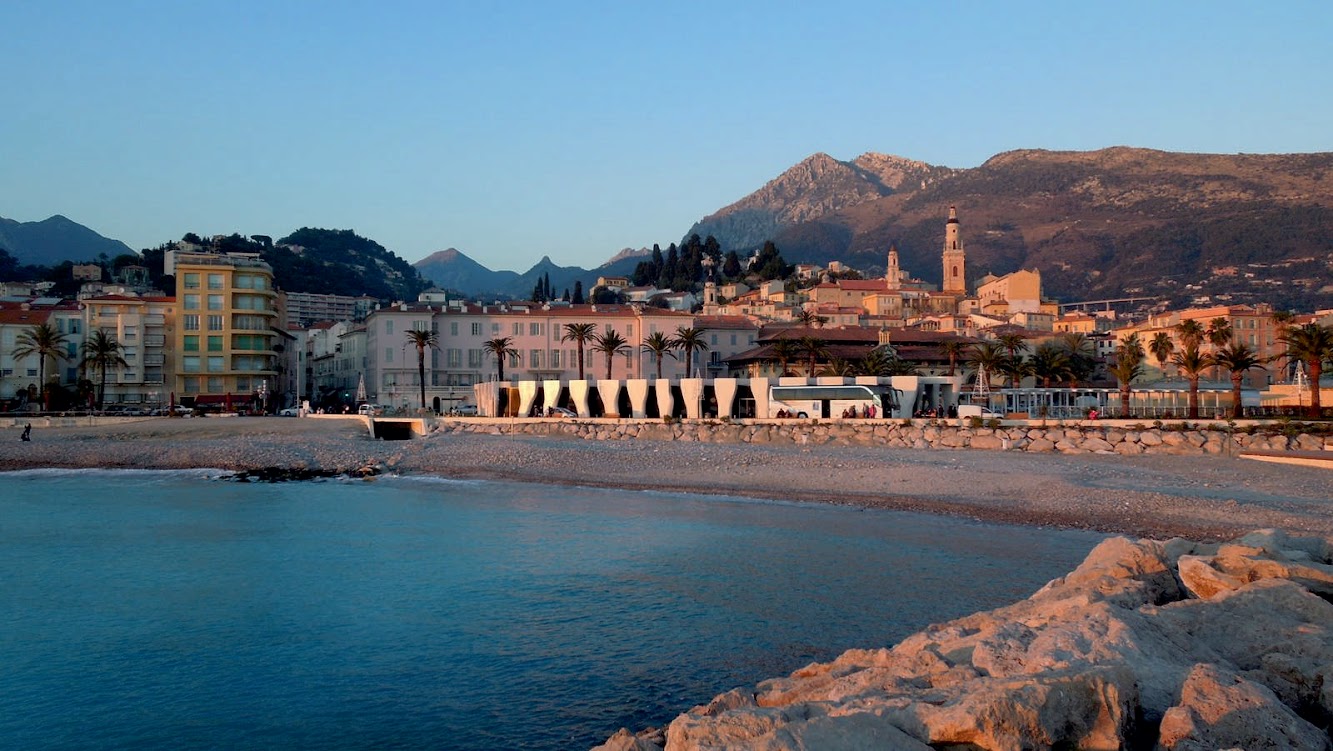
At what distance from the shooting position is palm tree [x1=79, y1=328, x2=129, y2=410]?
6462 centimetres

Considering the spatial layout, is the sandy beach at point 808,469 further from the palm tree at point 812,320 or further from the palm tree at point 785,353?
the palm tree at point 812,320

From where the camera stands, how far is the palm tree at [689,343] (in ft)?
246

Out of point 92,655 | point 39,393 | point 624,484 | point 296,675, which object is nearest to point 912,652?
point 296,675

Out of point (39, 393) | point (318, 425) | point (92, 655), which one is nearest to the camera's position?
point (92, 655)

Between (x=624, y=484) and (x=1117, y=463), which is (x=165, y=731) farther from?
(x=1117, y=463)

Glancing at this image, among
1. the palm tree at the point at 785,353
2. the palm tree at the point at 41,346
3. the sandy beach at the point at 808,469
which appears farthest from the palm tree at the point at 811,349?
the palm tree at the point at 41,346

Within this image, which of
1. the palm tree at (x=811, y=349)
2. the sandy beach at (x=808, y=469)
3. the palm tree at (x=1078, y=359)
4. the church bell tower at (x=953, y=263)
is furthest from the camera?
the church bell tower at (x=953, y=263)

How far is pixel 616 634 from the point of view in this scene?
14156mm

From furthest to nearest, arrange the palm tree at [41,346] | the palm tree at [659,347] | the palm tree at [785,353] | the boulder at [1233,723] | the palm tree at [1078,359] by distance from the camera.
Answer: the palm tree at [659,347] < the palm tree at [785,353] < the palm tree at [1078,359] < the palm tree at [41,346] < the boulder at [1233,723]

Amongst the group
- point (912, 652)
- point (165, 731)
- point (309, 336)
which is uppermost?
point (309, 336)

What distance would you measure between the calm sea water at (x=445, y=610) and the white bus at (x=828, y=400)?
27569 mm

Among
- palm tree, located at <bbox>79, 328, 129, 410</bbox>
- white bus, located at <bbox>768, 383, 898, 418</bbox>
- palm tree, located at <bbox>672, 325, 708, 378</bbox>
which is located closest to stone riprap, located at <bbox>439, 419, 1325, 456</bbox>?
white bus, located at <bbox>768, 383, 898, 418</bbox>

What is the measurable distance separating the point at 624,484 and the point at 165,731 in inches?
940

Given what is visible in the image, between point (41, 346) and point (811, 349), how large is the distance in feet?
176
